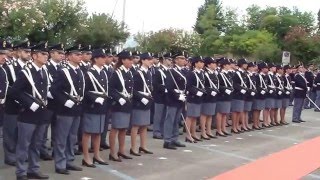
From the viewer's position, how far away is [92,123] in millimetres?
7988

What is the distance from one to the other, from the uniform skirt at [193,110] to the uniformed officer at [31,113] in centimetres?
421

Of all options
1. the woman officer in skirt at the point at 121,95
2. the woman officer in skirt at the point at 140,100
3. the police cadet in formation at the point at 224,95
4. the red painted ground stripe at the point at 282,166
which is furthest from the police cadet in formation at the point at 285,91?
the woman officer in skirt at the point at 121,95

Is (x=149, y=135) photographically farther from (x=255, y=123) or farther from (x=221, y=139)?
(x=255, y=123)

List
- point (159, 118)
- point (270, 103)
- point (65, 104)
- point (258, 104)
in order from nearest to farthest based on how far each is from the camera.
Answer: point (65, 104)
point (159, 118)
point (258, 104)
point (270, 103)

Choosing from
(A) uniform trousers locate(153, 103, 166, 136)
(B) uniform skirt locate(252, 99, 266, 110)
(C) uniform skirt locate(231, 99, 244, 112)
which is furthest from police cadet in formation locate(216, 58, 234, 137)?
(B) uniform skirt locate(252, 99, 266, 110)

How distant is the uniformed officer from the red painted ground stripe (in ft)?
8.95

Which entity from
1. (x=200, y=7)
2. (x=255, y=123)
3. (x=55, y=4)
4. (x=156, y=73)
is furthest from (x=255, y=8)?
(x=156, y=73)

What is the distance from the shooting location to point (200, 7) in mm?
67500

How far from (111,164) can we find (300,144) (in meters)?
5.20

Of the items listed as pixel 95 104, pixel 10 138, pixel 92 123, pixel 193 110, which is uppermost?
pixel 95 104

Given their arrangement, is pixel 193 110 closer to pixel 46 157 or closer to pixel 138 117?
pixel 138 117

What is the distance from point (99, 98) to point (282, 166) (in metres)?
3.49

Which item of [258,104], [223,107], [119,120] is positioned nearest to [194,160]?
[119,120]

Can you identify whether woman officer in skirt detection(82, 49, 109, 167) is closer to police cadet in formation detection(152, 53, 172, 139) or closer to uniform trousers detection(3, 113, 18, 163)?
uniform trousers detection(3, 113, 18, 163)
